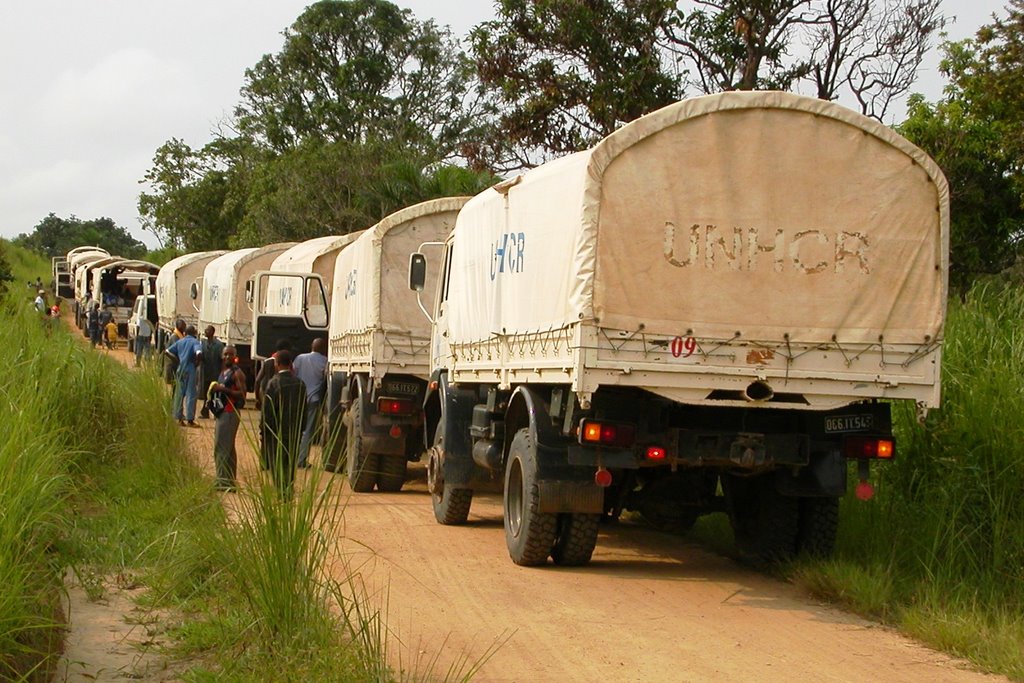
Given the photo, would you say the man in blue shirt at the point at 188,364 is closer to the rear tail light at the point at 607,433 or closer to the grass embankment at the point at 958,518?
the rear tail light at the point at 607,433

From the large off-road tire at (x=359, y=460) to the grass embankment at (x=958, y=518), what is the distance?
559 centimetres

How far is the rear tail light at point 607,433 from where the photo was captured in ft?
27.9

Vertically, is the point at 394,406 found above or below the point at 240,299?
below

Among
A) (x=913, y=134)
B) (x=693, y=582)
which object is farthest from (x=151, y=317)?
(x=693, y=582)

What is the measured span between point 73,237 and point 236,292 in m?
69.7

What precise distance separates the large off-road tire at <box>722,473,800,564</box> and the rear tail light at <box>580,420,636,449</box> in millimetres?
1555

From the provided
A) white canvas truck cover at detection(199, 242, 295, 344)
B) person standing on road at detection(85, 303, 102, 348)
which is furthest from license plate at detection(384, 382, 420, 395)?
person standing on road at detection(85, 303, 102, 348)

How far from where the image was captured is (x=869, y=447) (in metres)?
8.90

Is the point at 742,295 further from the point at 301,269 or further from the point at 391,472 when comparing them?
the point at 301,269

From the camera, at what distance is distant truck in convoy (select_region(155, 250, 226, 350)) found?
1278 inches

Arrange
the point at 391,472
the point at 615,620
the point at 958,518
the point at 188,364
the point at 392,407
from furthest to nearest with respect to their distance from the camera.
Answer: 1. the point at 188,364
2. the point at 391,472
3. the point at 392,407
4. the point at 958,518
5. the point at 615,620

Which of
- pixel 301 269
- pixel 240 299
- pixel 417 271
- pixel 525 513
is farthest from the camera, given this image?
pixel 240 299

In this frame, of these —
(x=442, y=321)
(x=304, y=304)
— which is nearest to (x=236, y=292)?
(x=304, y=304)

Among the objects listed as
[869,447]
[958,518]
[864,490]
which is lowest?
[958,518]
